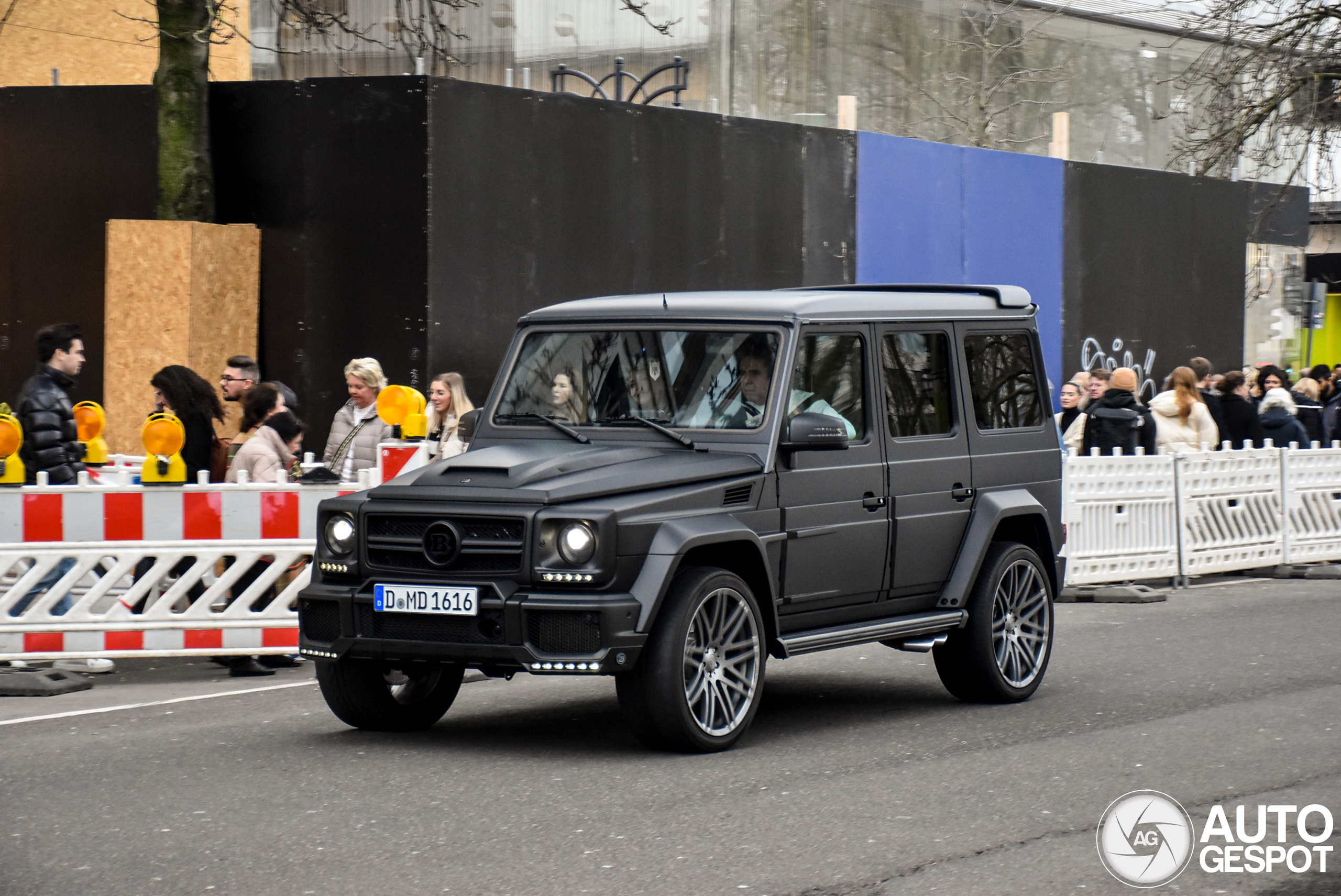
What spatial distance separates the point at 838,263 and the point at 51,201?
8.25 metres

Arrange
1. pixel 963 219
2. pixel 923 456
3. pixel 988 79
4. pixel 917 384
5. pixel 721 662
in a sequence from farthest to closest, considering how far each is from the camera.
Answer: pixel 988 79 → pixel 963 219 → pixel 917 384 → pixel 923 456 → pixel 721 662

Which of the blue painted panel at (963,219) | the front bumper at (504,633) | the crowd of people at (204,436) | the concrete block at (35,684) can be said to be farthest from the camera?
the blue painted panel at (963,219)

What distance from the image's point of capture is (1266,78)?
2388 centimetres

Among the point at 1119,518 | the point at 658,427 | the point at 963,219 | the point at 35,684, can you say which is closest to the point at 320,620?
the point at 658,427

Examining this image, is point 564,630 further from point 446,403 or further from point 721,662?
point 446,403

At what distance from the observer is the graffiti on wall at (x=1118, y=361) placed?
78.3 feet

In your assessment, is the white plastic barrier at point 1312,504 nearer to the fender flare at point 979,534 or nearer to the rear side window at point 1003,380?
the rear side window at point 1003,380

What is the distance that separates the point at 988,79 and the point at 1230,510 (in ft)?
43.4

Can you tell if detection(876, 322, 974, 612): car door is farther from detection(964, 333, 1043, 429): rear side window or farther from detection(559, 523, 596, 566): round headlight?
detection(559, 523, 596, 566): round headlight

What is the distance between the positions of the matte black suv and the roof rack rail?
0.02 m

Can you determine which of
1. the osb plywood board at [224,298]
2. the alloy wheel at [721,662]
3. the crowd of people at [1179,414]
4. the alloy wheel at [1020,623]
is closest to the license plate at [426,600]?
the alloy wheel at [721,662]

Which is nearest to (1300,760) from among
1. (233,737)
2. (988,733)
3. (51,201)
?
(988,733)

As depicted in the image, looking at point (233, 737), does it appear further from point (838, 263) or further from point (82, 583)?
point (838, 263)

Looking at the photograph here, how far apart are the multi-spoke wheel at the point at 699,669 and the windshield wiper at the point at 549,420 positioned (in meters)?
0.98
